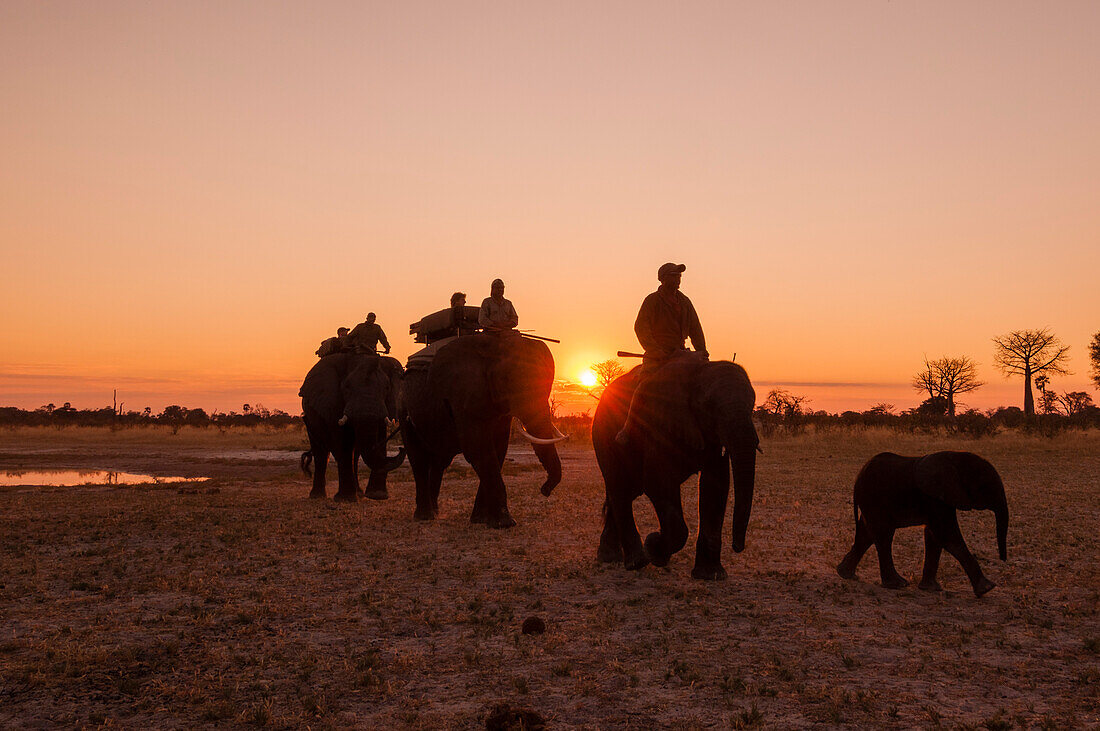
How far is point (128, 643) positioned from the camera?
5613 millimetres

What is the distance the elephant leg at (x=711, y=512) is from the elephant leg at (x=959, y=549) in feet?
6.62

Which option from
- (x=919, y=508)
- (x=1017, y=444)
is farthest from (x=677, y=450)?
(x=1017, y=444)

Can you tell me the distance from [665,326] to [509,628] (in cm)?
372

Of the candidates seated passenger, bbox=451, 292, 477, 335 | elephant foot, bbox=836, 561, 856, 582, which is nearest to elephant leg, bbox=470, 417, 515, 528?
seated passenger, bbox=451, 292, 477, 335

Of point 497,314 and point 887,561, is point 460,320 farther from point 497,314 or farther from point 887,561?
point 887,561

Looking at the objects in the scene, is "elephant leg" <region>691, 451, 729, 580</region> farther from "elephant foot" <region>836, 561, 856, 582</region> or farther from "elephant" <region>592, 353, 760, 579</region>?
"elephant foot" <region>836, 561, 856, 582</region>

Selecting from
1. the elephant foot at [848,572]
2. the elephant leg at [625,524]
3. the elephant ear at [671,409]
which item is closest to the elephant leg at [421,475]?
the elephant leg at [625,524]

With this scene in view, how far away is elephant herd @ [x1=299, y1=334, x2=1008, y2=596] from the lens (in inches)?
277

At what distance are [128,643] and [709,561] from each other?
17.1 feet

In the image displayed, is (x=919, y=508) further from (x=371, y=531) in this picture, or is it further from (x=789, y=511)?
(x=371, y=531)

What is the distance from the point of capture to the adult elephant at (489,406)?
10.5 m

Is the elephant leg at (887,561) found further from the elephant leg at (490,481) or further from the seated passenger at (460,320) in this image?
the seated passenger at (460,320)

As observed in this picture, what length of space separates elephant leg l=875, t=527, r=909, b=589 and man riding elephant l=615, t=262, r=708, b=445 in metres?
2.49

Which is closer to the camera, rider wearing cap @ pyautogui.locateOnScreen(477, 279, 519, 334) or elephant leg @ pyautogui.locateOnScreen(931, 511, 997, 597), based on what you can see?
elephant leg @ pyautogui.locateOnScreen(931, 511, 997, 597)
